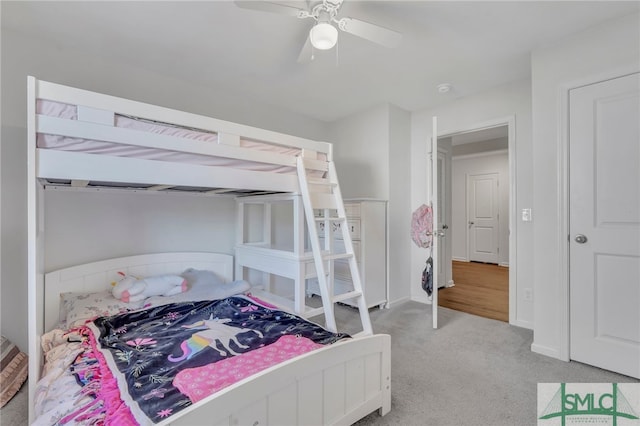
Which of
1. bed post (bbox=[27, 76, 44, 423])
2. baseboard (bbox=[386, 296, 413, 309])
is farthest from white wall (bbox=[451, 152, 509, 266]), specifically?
bed post (bbox=[27, 76, 44, 423])

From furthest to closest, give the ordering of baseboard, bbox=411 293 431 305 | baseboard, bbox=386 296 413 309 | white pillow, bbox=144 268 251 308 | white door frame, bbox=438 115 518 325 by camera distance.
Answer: baseboard, bbox=411 293 431 305 < baseboard, bbox=386 296 413 309 < white door frame, bbox=438 115 518 325 < white pillow, bbox=144 268 251 308

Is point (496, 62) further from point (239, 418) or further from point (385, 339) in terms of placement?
point (239, 418)

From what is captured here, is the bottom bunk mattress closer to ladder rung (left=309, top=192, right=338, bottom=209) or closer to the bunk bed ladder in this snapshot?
the bunk bed ladder

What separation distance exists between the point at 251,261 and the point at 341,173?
1.88 metres

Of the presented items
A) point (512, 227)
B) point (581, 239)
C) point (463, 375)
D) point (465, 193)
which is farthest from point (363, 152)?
point (465, 193)

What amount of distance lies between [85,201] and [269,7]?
203cm

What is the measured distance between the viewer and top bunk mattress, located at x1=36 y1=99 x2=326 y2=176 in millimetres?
1357

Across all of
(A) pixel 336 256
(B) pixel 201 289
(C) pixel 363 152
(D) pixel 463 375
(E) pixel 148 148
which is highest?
(C) pixel 363 152

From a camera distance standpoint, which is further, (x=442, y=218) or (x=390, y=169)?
(x=442, y=218)

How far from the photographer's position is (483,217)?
6.18 metres

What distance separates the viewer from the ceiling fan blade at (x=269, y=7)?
1454 mm

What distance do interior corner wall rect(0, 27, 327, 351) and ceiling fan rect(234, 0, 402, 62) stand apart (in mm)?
1630

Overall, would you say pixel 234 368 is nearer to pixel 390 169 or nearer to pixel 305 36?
pixel 305 36

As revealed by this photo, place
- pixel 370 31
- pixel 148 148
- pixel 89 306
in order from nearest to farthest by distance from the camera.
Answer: pixel 148 148
pixel 370 31
pixel 89 306
